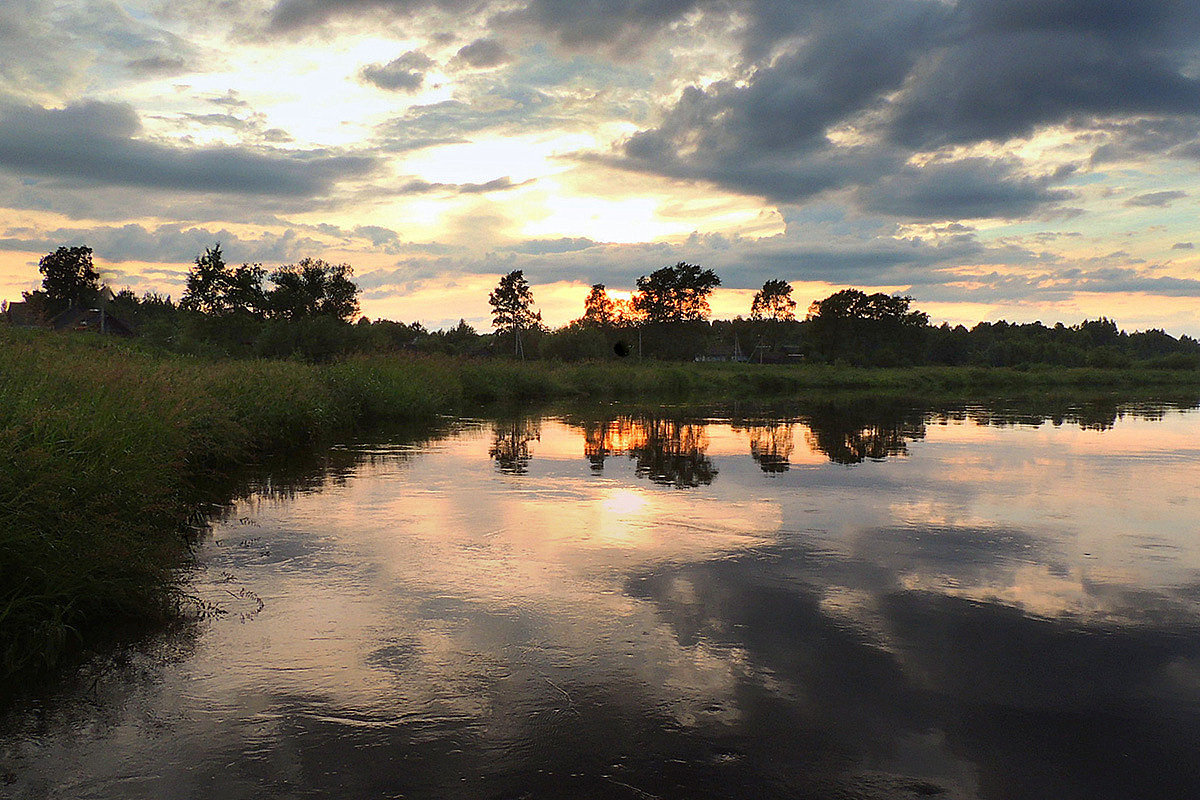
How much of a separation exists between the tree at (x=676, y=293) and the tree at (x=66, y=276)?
224 ft

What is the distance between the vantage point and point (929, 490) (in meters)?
14.0

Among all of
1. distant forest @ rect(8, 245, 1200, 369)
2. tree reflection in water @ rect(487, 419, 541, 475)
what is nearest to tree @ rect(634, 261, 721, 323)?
distant forest @ rect(8, 245, 1200, 369)

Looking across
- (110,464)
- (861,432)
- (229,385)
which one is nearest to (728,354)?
(861,432)

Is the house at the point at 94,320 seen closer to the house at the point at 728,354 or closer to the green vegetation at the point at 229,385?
the green vegetation at the point at 229,385

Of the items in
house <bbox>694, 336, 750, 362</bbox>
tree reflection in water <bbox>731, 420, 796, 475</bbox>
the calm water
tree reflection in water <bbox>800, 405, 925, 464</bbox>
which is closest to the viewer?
the calm water

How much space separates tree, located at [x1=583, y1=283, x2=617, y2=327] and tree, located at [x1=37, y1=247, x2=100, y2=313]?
6656cm

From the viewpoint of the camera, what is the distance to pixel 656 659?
6.02 m

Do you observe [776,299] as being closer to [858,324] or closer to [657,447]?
[858,324]

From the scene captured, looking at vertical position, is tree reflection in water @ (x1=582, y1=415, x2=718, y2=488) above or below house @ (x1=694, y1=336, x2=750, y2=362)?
below

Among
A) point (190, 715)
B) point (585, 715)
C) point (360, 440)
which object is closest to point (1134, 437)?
point (360, 440)

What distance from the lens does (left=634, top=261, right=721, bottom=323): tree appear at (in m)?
109

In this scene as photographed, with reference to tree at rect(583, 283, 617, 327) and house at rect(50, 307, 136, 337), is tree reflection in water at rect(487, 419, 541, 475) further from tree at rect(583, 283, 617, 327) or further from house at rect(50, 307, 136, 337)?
tree at rect(583, 283, 617, 327)

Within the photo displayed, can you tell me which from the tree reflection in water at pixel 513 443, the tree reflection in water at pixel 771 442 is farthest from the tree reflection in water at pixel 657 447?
the tree reflection in water at pixel 513 443

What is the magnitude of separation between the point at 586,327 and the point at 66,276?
6110 cm
